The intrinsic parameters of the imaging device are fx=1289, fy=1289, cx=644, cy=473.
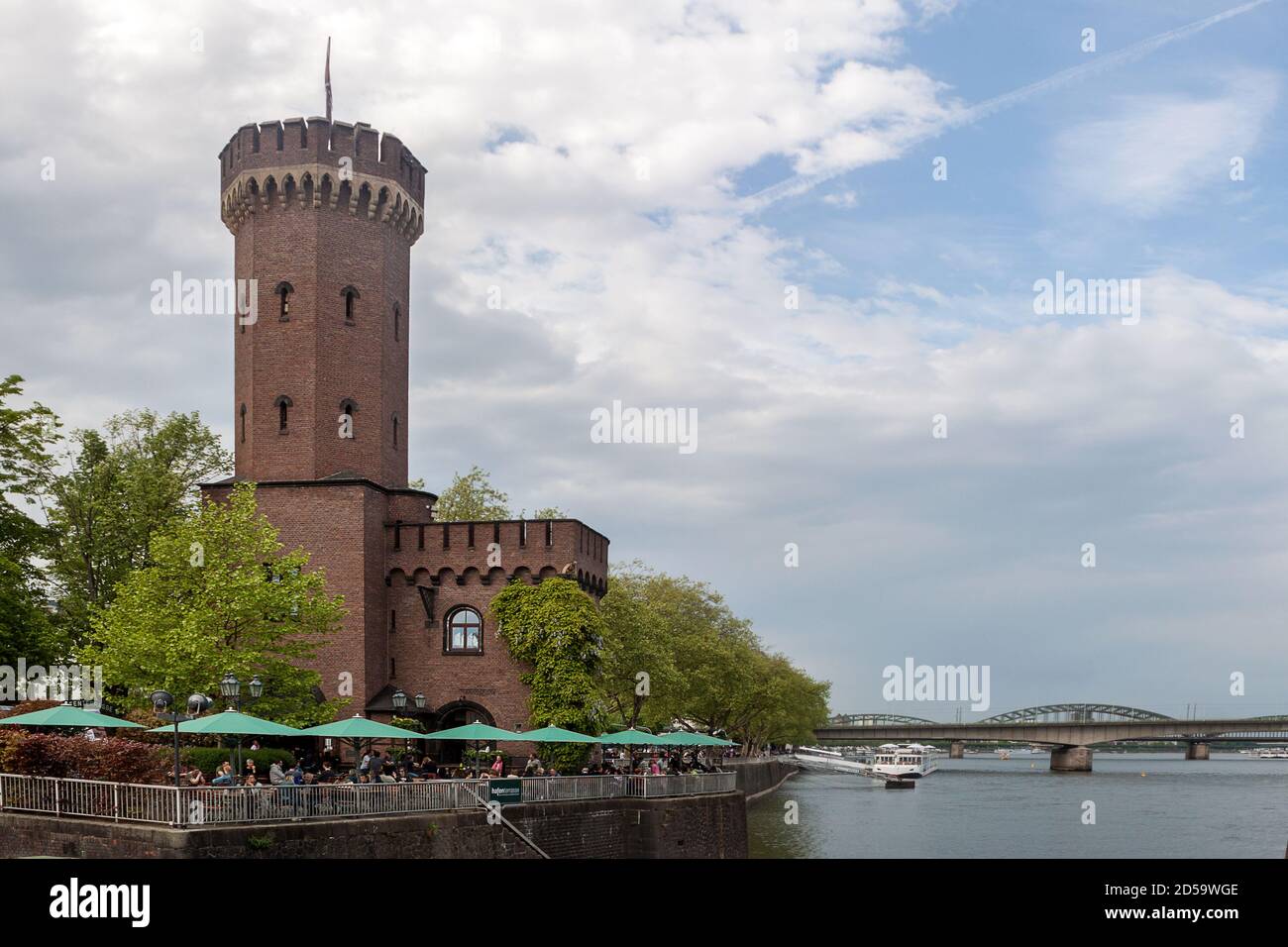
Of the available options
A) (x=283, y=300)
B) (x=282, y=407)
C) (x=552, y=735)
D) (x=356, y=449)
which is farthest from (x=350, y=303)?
(x=552, y=735)

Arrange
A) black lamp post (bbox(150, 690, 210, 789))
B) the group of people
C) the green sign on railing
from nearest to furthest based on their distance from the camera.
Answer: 1. black lamp post (bbox(150, 690, 210, 789))
2. the group of people
3. the green sign on railing

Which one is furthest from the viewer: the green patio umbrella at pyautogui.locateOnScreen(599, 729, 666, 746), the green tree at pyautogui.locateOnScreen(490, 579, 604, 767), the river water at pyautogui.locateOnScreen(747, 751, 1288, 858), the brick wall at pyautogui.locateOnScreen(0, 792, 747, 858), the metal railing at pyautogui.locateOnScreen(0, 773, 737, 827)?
the river water at pyautogui.locateOnScreen(747, 751, 1288, 858)

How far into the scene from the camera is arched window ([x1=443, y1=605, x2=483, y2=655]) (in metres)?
52.0

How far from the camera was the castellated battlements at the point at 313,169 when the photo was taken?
53.7m

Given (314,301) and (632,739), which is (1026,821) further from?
(314,301)

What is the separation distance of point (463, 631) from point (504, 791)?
1671 cm

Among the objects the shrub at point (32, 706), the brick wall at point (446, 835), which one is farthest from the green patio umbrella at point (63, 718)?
the shrub at point (32, 706)

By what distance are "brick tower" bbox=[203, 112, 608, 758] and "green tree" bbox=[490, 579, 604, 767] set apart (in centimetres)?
94

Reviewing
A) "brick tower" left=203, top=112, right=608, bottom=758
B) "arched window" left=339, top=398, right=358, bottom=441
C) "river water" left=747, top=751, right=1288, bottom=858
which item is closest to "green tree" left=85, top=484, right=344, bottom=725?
"brick tower" left=203, top=112, right=608, bottom=758

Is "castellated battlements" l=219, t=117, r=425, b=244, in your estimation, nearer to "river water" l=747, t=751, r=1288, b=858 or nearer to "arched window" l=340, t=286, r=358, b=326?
"arched window" l=340, t=286, r=358, b=326

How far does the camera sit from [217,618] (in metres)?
Answer: 43.4
